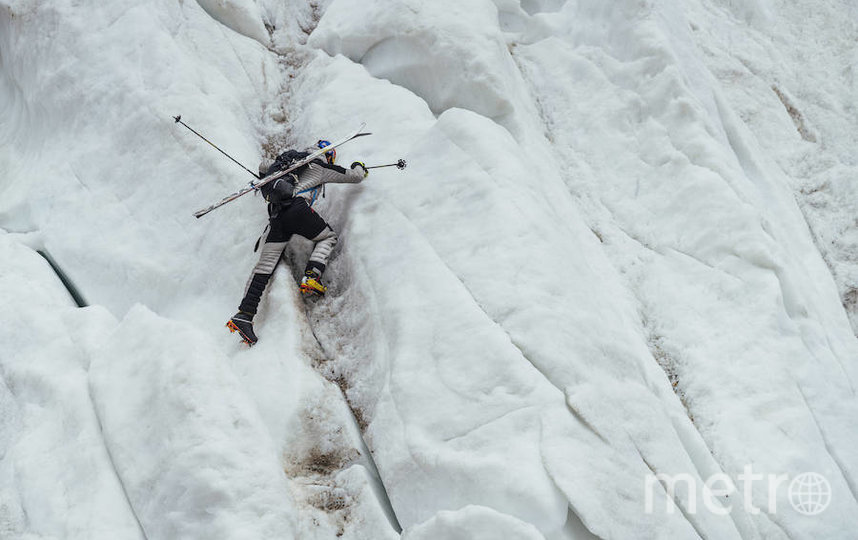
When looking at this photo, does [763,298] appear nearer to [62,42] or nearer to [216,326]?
[216,326]

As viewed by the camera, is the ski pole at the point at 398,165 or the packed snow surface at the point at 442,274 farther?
the ski pole at the point at 398,165

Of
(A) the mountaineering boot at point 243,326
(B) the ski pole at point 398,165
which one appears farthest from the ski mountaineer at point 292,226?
(B) the ski pole at point 398,165

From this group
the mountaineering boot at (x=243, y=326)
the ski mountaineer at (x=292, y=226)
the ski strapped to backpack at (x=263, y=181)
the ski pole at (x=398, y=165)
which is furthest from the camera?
the ski pole at (x=398, y=165)

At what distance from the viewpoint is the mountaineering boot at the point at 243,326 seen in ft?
26.1

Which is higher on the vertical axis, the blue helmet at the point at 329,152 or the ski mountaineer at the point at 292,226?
the blue helmet at the point at 329,152

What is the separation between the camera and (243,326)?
7969 millimetres

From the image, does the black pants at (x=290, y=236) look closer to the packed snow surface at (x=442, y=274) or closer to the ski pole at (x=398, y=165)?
the packed snow surface at (x=442, y=274)

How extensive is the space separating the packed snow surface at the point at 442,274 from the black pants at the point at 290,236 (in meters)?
0.29

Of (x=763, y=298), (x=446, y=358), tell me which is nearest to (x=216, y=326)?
(x=446, y=358)

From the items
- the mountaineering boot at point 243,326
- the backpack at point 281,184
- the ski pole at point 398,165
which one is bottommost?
the mountaineering boot at point 243,326

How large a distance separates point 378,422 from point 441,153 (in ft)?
12.3

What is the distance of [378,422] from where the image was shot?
732 cm

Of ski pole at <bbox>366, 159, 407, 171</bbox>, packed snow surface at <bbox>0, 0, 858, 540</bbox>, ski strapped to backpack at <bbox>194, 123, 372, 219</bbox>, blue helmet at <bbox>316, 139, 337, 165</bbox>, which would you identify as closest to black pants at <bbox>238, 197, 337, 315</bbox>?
packed snow surface at <bbox>0, 0, 858, 540</bbox>

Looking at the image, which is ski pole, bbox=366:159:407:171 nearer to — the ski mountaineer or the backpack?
the ski mountaineer
